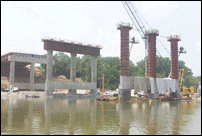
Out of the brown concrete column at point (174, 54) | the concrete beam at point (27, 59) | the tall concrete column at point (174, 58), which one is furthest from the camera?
the concrete beam at point (27, 59)

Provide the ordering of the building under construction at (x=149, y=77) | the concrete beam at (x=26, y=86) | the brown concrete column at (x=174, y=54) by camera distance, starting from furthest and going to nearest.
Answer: the concrete beam at (x=26, y=86)
the brown concrete column at (x=174, y=54)
the building under construction at (x=149, y=77)

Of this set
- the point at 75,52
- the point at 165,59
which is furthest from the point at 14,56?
the point at 165,59

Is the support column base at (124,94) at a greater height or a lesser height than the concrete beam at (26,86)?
lesser

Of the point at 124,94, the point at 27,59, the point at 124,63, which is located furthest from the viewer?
the point at 27,59

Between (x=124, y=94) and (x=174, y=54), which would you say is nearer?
(x=124, y=94)

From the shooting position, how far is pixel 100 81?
11638cm

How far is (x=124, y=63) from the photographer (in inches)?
2633

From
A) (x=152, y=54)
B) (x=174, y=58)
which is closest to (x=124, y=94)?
(x=152, y=54)

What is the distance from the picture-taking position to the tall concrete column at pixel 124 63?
65188mm

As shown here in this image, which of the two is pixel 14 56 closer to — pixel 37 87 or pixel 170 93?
pixel 37 87

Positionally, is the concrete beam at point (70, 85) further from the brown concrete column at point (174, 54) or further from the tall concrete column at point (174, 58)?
the tall concrete column at point (174, 58)

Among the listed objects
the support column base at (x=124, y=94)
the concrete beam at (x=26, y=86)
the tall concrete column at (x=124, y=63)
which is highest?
the tall concrete column at (x=124, y=63)

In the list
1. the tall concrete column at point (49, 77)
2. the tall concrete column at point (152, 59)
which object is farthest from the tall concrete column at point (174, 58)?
the tall concrete column at point (49, 77)

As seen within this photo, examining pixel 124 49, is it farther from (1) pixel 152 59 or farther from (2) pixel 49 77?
(2) pixel 49 77
